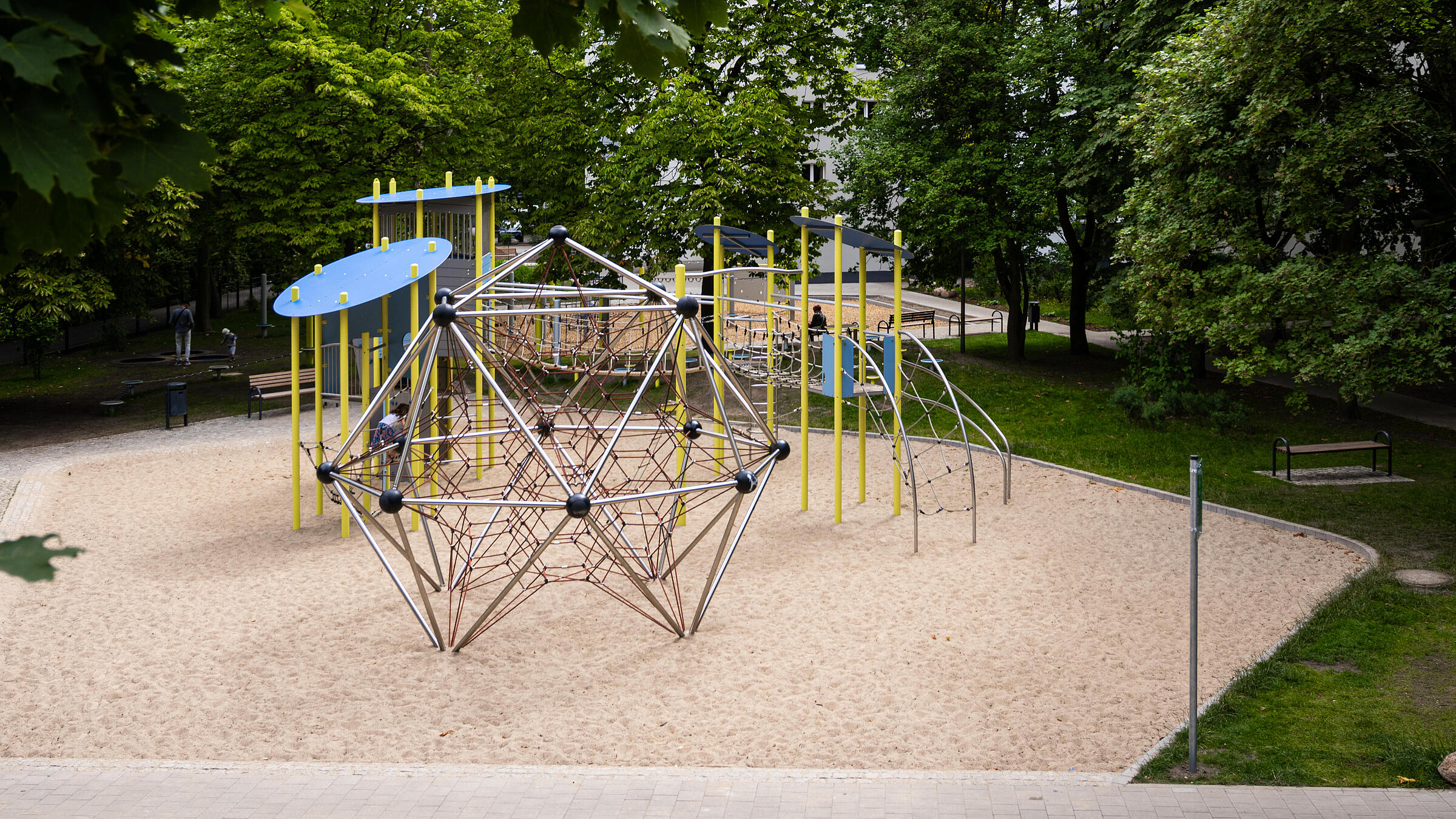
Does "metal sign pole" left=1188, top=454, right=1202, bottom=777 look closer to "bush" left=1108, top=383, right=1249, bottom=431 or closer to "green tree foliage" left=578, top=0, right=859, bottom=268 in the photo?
"bush" left=1108, top=383, right=1249, bottom=431

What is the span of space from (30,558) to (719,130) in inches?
761

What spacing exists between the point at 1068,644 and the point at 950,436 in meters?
10.2

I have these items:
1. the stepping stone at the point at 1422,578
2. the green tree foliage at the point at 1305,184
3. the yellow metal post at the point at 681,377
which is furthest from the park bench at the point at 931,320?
the stepping stone at the point at 1422,578

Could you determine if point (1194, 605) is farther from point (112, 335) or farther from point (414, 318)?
point (112, 335)

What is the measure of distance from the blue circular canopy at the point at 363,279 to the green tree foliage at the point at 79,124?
360 inches

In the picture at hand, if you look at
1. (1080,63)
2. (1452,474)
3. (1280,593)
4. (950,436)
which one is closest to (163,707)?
(1280,593)

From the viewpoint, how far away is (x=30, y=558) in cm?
253

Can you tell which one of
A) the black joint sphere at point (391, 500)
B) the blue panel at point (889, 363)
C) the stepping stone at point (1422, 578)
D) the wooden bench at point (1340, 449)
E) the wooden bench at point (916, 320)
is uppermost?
the wooden bench at point (916, 320)

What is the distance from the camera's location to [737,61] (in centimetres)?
2328

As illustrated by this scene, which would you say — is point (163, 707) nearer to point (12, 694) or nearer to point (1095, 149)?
point (12, 694)

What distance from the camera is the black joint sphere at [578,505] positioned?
778 cm

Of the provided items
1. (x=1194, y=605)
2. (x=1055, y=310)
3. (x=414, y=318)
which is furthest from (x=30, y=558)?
(x=1055, y=310)

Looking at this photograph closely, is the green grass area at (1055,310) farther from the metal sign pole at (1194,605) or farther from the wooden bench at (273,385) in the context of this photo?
the metal sign pole at (1194,605)

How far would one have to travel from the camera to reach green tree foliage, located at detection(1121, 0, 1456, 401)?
1190cm
